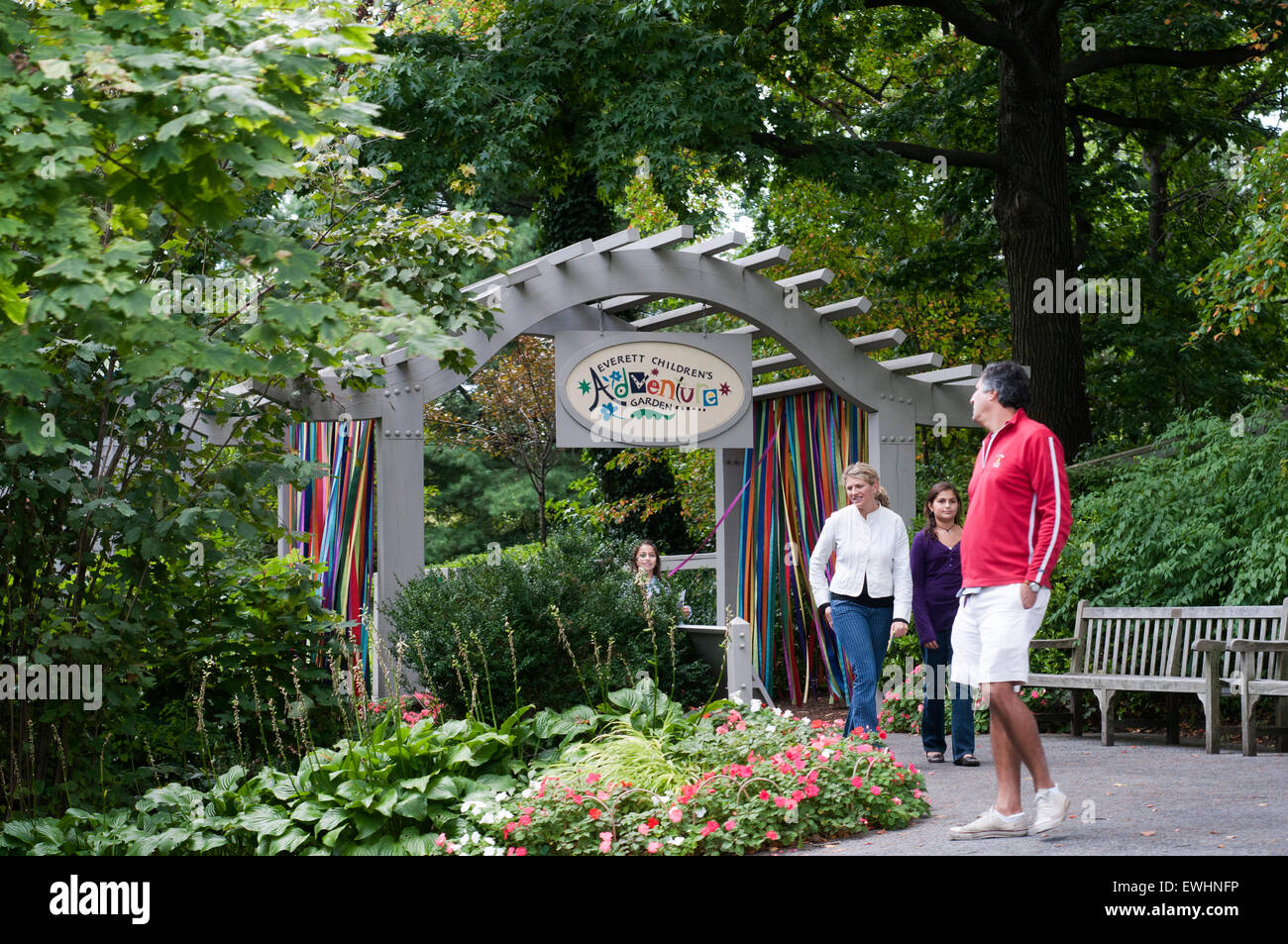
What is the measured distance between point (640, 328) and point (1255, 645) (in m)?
5.54

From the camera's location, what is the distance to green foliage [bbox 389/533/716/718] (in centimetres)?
770

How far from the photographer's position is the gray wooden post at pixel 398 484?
8930 millimetres

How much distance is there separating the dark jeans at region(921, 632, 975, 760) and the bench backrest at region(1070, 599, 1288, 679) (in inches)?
64.1

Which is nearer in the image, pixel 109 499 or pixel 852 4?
pixel 109 499

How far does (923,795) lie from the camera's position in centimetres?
673

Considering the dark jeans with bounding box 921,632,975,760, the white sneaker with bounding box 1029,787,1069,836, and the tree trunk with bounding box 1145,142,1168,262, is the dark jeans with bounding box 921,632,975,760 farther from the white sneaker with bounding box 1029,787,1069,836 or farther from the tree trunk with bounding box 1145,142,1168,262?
the tree trunk with bounding box 1145,142,1168,262

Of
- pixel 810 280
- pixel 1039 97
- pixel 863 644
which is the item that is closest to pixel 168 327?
pixel 863 644

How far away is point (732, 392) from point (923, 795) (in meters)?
4.14

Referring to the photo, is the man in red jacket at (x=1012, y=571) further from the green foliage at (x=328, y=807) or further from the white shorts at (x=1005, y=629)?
the green foliage at (x=328, y=807)

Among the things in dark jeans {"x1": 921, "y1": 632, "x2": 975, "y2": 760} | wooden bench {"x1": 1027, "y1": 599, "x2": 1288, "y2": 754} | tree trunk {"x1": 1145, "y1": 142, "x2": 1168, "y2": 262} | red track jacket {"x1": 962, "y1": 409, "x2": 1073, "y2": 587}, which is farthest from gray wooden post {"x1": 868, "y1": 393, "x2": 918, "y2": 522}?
tree trunk {"x1": 1145, "y1": 142, "x2": 1168, "y2": 262}

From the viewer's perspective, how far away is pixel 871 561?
7578mm

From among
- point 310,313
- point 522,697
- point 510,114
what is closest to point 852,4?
point 510,114

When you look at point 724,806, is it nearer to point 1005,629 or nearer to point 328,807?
point 1005,629

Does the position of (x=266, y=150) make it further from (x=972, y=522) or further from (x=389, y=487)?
(x=389, y=487)
